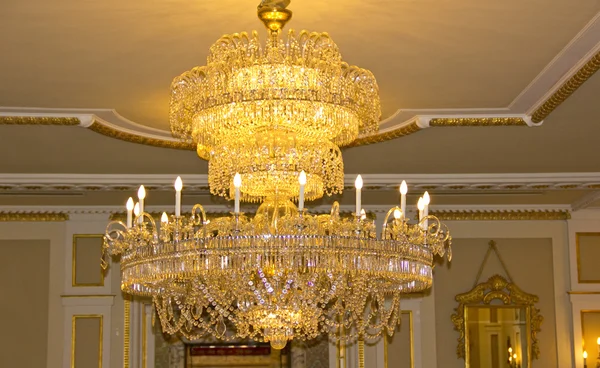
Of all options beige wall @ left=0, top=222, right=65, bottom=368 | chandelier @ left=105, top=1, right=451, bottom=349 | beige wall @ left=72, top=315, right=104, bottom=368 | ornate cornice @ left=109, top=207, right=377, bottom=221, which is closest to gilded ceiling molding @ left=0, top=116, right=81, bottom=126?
chandelier @ left=105, top=1, right=451, bottom=349

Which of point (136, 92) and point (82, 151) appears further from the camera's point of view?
point (82, 151)

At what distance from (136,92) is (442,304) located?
409 cm

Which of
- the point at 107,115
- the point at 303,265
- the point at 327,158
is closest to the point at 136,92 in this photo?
the point at 107,115

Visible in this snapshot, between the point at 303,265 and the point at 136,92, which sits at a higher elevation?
the point at 136,92

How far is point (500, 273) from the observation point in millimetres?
8133

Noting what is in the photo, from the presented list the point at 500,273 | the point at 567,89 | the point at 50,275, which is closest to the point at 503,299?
the point at 500,273

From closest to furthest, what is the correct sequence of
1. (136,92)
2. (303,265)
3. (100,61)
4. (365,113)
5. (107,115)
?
(303,265) → (365,113) → (100,61) → (136,92) → (107,115)

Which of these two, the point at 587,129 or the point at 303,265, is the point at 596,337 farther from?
the point at 303,265

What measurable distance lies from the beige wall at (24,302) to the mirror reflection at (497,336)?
375 cm

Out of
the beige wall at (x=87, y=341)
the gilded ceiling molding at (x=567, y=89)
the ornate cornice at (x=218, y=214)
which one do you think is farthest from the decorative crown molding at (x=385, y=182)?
the gilded ceiling molding at (x=567, y=89)

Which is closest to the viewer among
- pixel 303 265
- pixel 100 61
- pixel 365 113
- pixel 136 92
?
pixel 303 265

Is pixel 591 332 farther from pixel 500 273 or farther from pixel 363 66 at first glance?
pixel 363 66

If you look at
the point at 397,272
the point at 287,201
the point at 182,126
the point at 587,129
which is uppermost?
the point at 587,129

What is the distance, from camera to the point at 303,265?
358 centimetres
